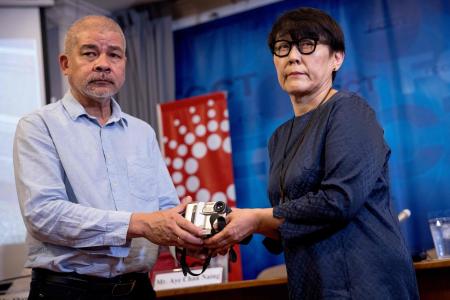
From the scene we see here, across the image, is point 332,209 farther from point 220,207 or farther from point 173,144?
point 173,144

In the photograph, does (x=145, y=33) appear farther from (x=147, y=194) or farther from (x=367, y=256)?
(x=367, y=256)

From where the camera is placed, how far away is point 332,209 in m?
1.38

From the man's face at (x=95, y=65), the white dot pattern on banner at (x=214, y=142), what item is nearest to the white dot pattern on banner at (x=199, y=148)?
the white dot pattern on banner at (x=214, y=142)

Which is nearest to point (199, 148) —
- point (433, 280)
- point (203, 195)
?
point (203, 195)

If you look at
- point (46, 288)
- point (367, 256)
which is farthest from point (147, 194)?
point (367, 256)

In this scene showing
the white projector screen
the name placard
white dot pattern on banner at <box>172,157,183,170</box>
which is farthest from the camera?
white dot pattern on banner at <box>172,157,183,170</box>

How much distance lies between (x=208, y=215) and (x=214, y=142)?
2.60 m

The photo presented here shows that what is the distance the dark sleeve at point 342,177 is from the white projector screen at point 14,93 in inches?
104

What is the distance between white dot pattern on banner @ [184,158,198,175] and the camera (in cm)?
432

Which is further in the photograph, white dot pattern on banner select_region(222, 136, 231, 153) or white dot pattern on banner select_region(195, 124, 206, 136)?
white dot pattern on banner select_region(195, 124, 206, 136)

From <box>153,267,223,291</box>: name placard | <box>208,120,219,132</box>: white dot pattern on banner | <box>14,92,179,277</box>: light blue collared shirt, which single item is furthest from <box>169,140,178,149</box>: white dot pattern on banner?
<box>14,92,179,277</box>: light blue collared shirt

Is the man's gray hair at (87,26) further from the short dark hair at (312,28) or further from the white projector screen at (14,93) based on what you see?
the white projector screen at (14,93)

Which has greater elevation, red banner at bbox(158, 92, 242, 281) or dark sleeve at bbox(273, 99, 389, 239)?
red banner at bbox(158, 92, 242, 281)

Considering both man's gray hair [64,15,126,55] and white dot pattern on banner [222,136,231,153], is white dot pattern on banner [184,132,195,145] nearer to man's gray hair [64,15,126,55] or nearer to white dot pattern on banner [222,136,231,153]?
white dot pattern on banner [222,136,231,153]
